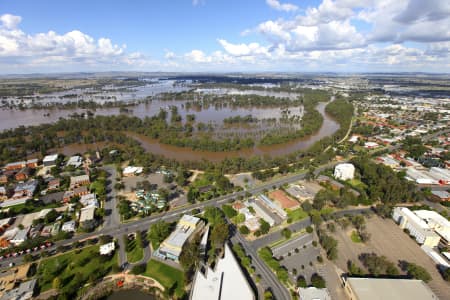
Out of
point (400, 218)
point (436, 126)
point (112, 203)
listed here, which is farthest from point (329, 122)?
point (112, 203)

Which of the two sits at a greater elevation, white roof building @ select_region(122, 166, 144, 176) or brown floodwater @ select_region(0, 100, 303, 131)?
brown floodwater @ select_region(0, 100, 303, 131)

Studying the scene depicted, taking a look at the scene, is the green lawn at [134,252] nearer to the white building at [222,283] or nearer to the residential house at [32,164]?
the white building at [222,283]

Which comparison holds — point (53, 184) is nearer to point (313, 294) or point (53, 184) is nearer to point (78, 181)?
point (78, 181)

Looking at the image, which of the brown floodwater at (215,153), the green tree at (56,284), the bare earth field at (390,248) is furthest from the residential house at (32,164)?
the bare earth field at (390,248)

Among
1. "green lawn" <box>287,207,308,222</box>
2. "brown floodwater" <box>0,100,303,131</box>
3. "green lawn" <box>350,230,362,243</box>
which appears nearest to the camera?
"green lawn" <box>350,230,362,243</box>

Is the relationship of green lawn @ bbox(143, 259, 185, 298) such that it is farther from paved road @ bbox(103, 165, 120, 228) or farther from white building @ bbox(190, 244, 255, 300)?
paved road @ bbox(103, 165, 120, 228)

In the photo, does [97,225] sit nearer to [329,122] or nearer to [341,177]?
[341,177]

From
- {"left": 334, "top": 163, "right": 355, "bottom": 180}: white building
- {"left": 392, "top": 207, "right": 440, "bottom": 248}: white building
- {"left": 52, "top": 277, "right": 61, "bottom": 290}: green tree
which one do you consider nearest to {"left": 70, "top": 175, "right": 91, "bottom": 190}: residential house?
{"left": 52, "top": 277, "right": 61, "bottom": 290}: green tree
